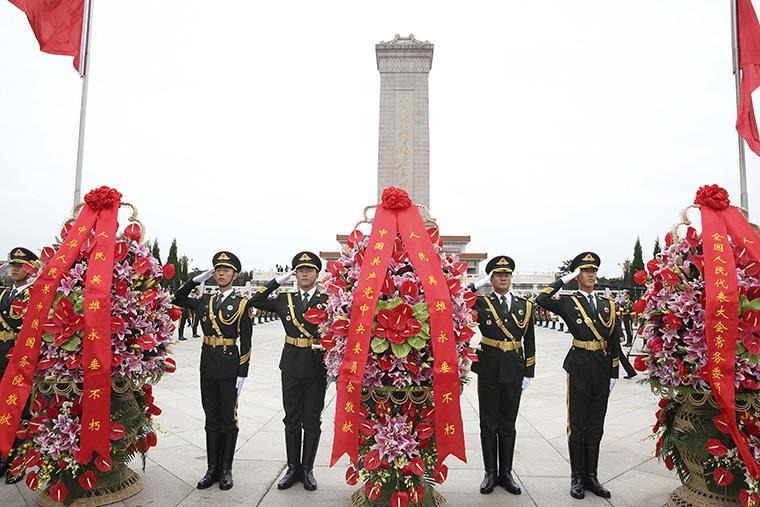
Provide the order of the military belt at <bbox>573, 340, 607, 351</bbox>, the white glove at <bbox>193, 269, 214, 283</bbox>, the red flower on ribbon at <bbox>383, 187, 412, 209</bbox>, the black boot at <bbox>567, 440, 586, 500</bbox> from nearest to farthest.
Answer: the red flower on ribbon at <bbox>383, 187, 412, 209</bbox>, the black boot at <bbox>567, 440, 586, 500</bbox>, the military belt at <bbox>573, 340, 607, 351</bbox>, the white glove at <bbox>193, 269, 214, 283</bbox>

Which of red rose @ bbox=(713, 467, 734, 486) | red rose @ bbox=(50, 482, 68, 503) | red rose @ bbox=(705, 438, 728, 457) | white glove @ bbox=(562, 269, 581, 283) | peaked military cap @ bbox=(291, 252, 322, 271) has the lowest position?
red rose @ bbox=(50, 482, 68, 503)

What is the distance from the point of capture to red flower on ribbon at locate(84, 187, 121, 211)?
3713mm

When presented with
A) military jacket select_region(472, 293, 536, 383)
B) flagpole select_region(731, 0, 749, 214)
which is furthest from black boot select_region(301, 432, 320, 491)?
flagpole select_region(731, 0, 749, 214)

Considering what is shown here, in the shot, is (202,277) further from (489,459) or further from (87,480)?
(489,459)

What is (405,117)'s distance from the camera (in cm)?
2603

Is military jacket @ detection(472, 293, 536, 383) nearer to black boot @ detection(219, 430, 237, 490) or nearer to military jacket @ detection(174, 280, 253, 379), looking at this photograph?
military jacket @ detection(174, 280, 253, 379)

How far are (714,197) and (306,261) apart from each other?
10.4 ft

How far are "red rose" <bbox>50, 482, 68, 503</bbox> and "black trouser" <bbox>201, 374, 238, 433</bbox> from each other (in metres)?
1.01

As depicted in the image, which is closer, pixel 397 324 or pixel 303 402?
pixel 397 324


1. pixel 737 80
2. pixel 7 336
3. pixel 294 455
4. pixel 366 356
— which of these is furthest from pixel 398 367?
pixel 737 80

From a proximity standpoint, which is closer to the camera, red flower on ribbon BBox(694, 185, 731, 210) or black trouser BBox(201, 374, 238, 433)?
red flower on ribbon BBox(694, 185, 731, 210)

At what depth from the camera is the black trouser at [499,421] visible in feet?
12.9

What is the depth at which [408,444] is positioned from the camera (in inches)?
121

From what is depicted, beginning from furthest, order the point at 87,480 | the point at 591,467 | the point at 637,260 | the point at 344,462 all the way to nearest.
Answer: the point at 637,260
the point at 344,462
the point at 591,467
the point at 87,480
